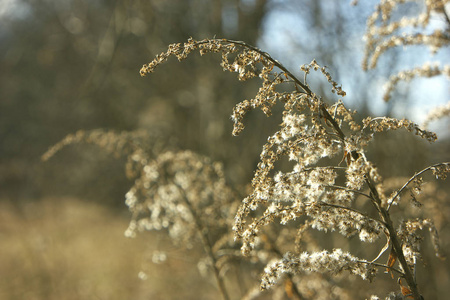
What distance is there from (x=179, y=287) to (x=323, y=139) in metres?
5.99

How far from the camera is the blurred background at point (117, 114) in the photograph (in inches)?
159

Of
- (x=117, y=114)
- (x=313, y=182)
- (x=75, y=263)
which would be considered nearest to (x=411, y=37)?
(x=313, y=182)

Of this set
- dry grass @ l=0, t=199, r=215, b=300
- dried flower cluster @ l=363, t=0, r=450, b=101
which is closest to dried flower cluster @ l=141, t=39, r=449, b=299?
dried flower cluster @ l=363, t=0, r=450, b=101

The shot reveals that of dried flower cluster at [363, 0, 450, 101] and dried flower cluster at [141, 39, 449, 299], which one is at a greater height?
dried flower cluster at [363, 0, 450, 101]

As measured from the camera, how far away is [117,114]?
9.89m

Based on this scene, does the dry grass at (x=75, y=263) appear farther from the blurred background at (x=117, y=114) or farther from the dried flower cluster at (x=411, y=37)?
the dried flower cluster at (x=411, y=37)

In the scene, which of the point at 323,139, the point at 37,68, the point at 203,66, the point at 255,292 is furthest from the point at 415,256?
the point at 37,68

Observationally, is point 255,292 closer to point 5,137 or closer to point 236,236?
point 236,236

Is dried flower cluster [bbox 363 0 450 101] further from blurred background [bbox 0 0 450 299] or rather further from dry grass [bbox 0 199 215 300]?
dry grass [bbox 0 199 215 300]

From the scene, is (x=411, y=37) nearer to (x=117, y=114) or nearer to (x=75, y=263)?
(x=75, y=263)

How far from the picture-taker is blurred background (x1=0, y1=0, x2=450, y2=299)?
4043mm

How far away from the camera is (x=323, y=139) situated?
4.41 feet

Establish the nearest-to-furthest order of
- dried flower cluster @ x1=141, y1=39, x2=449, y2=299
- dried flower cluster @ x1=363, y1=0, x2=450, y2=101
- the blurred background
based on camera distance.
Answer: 1. dried flower cluster @ x1=141, y1=39, x2=449, y2=299
2. dried flower cluster @ x1=363, y1=0, x2=450, y2=101
3. the blurred background

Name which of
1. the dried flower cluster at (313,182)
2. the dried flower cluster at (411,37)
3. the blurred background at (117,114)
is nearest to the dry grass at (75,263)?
the blurred background at (117,114)
